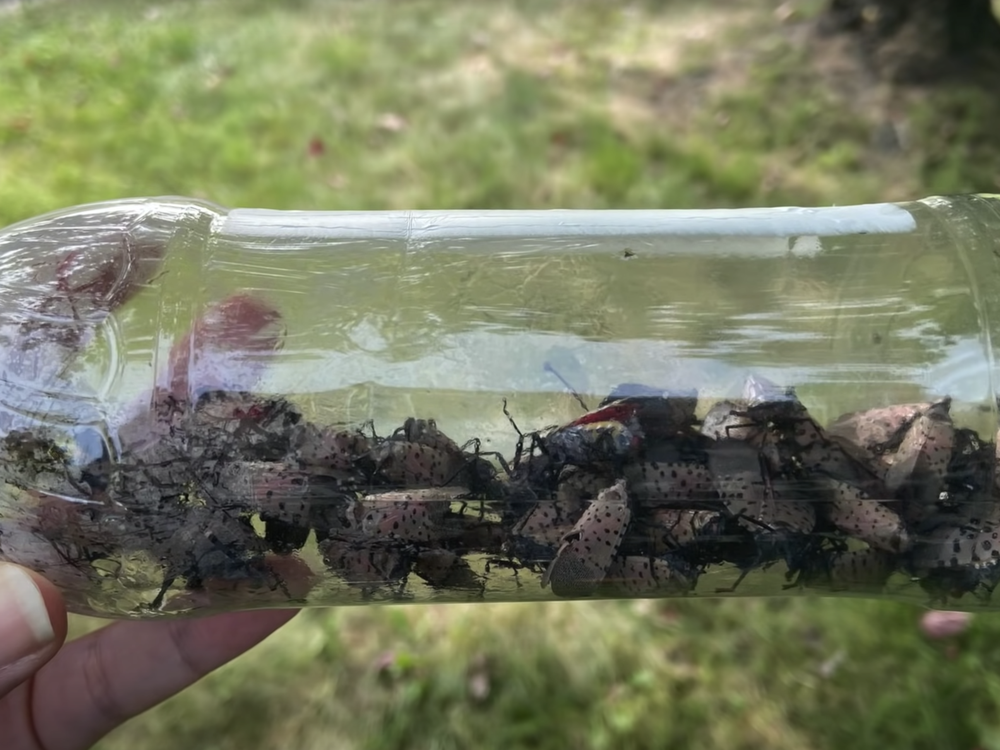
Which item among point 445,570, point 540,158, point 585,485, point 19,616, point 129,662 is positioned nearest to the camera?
point 19,616

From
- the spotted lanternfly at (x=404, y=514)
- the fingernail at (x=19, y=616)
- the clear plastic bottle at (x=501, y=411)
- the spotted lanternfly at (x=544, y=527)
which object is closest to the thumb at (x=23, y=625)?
the fingernail at (x=19, y=616)

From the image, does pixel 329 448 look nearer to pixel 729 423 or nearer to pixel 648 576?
pixel 648 576

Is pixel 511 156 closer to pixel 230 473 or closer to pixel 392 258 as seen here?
pixel 392 258

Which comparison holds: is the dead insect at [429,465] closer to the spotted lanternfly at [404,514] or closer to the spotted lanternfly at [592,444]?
the spotted lanternfly at [404,514]

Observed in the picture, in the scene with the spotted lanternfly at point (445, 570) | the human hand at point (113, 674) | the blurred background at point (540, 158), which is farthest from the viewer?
the blurred background at point (540, 158)

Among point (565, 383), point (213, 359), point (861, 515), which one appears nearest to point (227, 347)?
point (213, 359)

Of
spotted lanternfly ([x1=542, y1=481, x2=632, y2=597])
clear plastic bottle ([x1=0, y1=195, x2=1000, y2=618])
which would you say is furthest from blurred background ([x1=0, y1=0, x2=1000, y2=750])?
spotted lanternfly ([x1=542, y1=481, x2=632, y2=597])
